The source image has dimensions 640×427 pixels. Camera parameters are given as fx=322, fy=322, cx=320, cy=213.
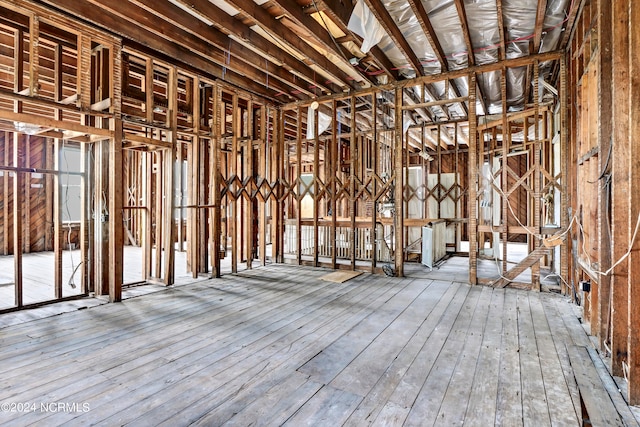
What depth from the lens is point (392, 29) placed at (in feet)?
12.1

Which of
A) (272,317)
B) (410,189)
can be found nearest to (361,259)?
(410,189)

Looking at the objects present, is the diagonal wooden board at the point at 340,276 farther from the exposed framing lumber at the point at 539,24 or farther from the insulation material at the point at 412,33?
the exposed framing lumber at the point at 539,24

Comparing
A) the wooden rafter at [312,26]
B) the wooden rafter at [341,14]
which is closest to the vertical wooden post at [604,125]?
the wooden rafter at [341,14]

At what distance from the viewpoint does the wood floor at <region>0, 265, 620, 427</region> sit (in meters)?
1.66

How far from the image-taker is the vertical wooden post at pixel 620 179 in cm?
188

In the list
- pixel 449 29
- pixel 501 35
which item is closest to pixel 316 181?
pixel 449 29

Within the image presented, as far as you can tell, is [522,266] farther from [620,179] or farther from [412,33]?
[412,33]

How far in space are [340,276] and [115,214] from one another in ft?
10.1

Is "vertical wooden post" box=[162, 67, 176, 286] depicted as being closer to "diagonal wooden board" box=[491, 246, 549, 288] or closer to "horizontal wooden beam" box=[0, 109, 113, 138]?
"horizontal wooden beam" box=[0, 109, 113, 138]

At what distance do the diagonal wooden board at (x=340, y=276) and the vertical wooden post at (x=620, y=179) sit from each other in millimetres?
3050

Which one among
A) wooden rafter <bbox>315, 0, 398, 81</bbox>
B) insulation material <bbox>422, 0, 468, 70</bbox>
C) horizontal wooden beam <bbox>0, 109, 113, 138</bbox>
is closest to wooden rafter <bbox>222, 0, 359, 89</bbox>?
wooden rafter <bbox>315, 0, 398, 81</bbox>

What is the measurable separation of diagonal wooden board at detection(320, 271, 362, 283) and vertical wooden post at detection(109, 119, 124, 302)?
2.63 metres

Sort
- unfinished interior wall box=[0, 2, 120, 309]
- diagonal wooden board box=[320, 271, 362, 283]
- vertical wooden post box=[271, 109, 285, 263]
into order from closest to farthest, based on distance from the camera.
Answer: unfinished interior wall box=[0, 2, 120, 309] → diagonal wooden board box=[320, 271, 362, 283] → vertical wooden post box=[271, 109, 285, 263]

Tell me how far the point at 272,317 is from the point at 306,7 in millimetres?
3356
